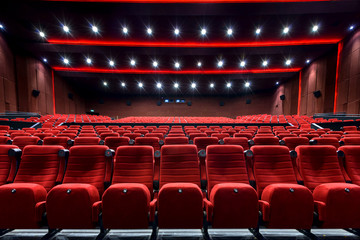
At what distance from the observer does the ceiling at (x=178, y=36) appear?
16.7ft

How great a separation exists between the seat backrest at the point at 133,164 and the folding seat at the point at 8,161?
970 mm

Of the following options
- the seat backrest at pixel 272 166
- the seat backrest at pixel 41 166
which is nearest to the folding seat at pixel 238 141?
the seat backrest at pixel 272 166

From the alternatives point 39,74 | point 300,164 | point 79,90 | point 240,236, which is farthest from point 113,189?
point 79,90

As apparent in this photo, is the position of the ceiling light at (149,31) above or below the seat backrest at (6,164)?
above

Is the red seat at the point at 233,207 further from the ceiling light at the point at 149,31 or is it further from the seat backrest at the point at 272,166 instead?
the ceiling light at the point at 149,31

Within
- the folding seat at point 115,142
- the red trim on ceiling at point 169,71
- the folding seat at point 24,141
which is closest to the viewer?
the folding seat at point 24,141

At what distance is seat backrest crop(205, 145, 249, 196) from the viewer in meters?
1.43

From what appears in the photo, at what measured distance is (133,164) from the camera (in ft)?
4.97

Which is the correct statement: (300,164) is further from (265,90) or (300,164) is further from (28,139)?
(265,90)

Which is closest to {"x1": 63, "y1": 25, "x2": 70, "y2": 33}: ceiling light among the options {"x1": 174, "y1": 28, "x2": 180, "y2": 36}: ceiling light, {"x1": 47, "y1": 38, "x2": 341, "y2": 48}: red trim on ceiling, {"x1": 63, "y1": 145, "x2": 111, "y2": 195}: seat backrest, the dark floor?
{"x1": 47, "y1": 38, "x2": 341, "y2": 48}: red trim on ceiling

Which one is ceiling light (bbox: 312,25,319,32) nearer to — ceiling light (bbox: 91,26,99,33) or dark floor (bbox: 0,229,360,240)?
dark floor (bbox: 0,229,360,240)

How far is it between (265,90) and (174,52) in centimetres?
944

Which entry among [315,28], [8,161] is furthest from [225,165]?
[315,28]

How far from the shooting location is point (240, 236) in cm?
127
